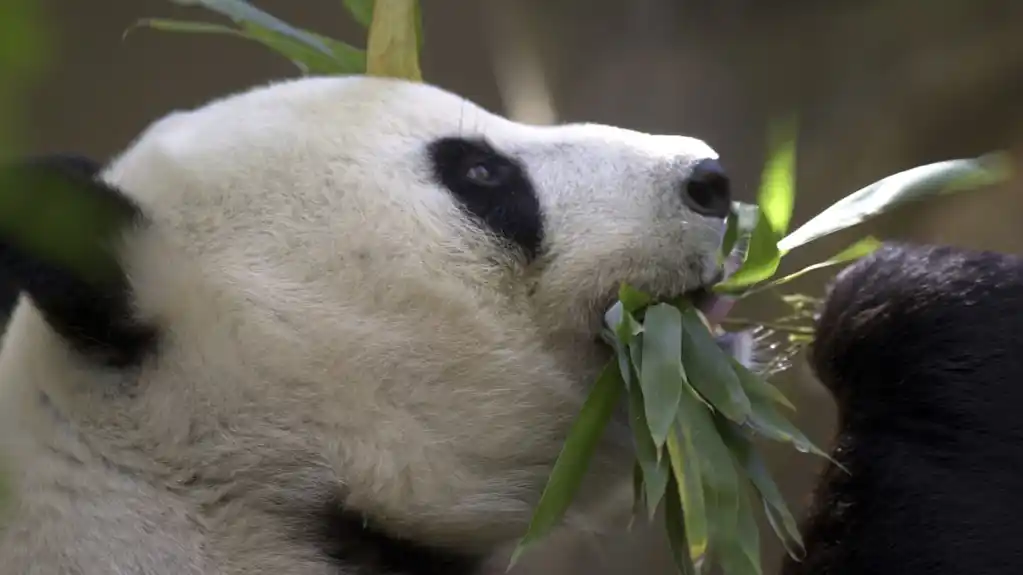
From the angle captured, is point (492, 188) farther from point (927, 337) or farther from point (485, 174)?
point (927, 337)

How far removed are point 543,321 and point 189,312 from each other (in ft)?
1.37

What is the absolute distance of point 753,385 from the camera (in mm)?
1361

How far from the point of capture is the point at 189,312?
1.31 metres

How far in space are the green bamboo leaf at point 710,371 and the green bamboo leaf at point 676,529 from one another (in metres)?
0.12

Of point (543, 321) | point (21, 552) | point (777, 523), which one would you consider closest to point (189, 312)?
point (21, 552)

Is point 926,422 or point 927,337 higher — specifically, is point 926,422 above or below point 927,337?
below

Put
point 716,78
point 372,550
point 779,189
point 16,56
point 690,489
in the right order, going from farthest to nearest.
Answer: point 716,78 → point 779,189 → point 372,550 → point 690,489 → point 16,56

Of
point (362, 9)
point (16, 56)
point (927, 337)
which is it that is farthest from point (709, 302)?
point (16, 56)

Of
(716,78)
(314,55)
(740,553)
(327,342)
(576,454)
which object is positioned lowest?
(740,553)

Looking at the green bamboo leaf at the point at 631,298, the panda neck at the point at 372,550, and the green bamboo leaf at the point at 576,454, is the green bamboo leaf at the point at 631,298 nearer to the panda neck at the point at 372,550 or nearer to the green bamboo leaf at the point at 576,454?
the green bamboo leaf at the point at 576,454

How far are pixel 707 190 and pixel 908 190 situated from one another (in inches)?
14.0

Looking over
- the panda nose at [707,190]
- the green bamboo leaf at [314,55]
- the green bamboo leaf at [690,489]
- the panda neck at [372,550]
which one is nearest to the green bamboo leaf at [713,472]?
the green bamboo leaf at [690,489]

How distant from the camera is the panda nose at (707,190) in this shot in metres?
1.38

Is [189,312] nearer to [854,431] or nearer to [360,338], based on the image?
[360,338]
